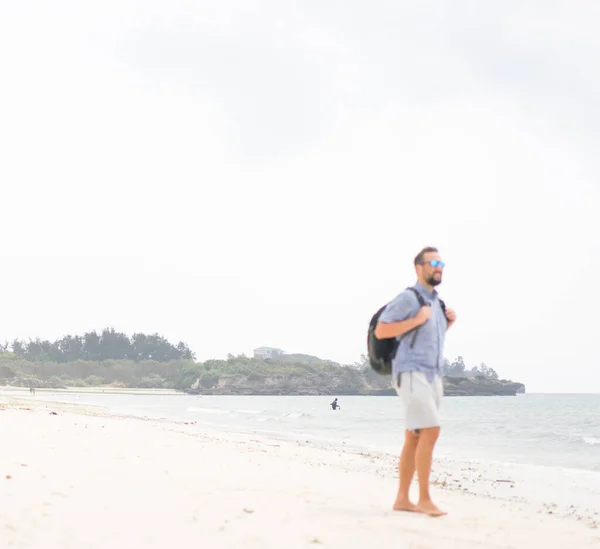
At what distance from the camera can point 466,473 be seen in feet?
45.9

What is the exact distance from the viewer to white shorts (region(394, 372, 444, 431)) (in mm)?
5965

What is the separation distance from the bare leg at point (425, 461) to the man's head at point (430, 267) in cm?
117

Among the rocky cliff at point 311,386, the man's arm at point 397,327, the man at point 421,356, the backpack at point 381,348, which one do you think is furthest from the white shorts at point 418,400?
the rocky cliff at point 311,386

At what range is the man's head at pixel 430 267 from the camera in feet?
20.2

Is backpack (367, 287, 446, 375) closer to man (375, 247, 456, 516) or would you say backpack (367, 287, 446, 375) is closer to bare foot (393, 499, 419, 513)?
man (375, 247, 456, 516)

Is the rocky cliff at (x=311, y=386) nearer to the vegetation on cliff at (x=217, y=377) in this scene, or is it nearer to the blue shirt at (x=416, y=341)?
the vegetation on cliff at (x=217, y=377)

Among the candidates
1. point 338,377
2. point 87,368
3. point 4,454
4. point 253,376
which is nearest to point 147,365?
point 87,368

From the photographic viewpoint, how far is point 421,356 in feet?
19.7

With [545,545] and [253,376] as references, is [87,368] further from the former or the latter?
[545,545]

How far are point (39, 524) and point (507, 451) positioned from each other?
21010 millimetres

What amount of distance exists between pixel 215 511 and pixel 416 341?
6.67ft

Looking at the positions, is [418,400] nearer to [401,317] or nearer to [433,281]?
[401,317]

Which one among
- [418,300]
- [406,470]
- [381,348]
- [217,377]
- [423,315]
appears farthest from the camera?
[217,377]

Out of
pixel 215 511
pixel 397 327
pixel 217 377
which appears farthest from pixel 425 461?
pixel 217 377
